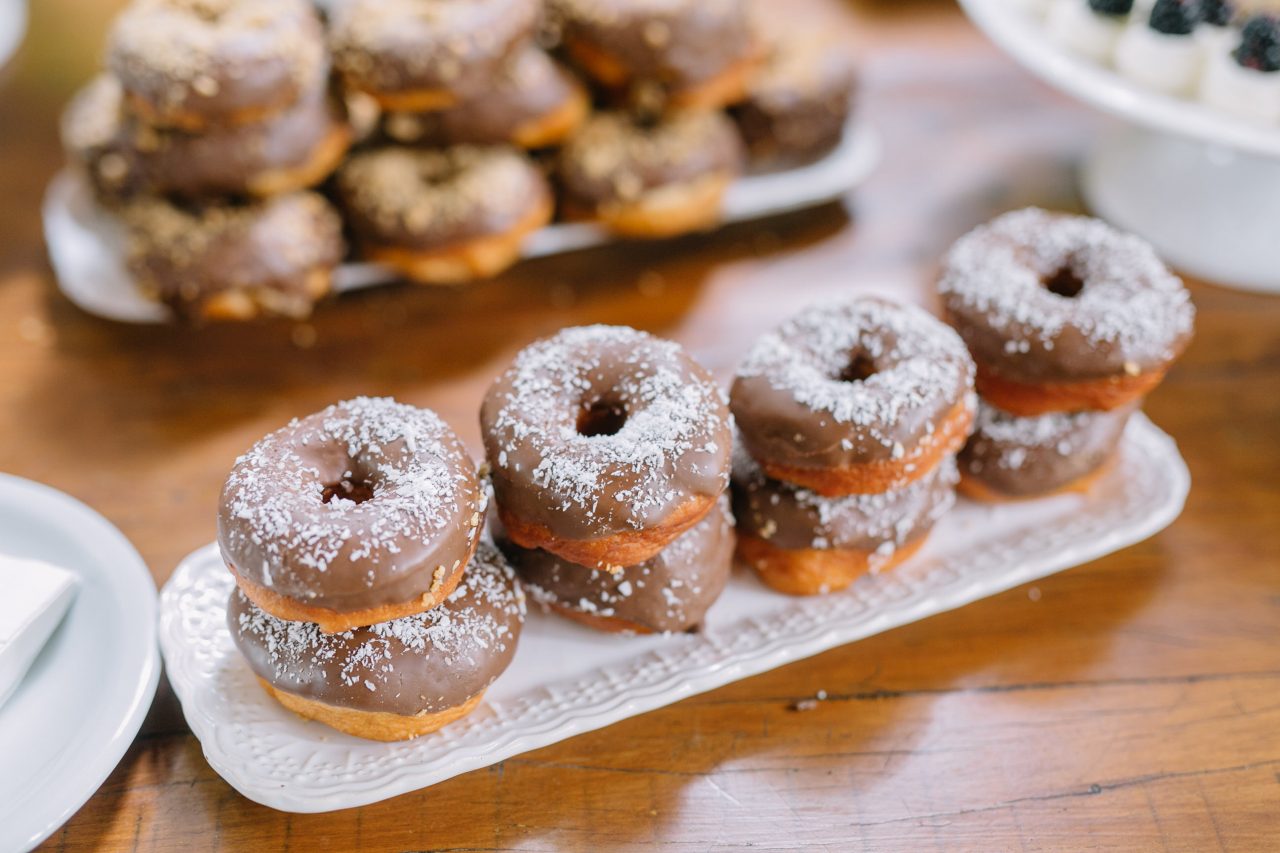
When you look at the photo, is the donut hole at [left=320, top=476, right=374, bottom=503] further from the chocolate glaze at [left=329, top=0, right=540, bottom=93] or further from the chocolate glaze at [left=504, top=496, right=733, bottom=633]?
the chocolate glaze at [left=329, top=0, right=540, bottom=93]

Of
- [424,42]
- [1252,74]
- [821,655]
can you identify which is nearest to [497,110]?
[424,42]

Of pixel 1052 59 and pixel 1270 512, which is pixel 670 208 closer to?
pixel 1052 59

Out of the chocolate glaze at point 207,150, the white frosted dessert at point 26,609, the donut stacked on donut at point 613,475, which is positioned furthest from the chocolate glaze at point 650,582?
the chocolate glaze at point 207,150

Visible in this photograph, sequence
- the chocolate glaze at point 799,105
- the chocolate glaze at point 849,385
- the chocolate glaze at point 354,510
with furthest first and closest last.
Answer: the chocolate glaze at point 799,105
the chocolate glaze at point 849,385
the chocolate glaze at point 354,510

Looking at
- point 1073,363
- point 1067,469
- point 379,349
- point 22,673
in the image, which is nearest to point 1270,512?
point 1067,469

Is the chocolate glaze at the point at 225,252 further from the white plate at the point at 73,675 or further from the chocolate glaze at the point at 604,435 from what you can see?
the chocolate glaze at the point at 604,435

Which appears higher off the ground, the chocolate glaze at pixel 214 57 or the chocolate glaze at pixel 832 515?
the chocolate glaze at pixel 214 57

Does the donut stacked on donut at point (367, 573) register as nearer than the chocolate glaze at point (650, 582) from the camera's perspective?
Yes
